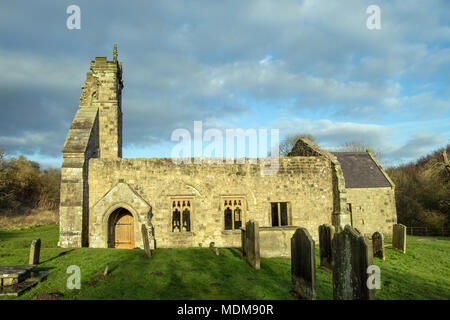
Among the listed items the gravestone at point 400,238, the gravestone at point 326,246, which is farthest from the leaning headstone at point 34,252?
the gravestone at point 400,238

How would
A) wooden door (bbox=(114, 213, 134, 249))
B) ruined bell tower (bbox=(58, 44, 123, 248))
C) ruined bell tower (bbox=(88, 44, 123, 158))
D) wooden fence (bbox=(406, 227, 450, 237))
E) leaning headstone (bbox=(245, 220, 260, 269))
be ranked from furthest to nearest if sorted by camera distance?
1. wooden fence (bbox=(406, 227, 450, 237))
2. ruined bell tower (bbox=(88, 44, 123, 158))
3. wooden door (bbox=(114, 213, 134, 249))
4. ruined bell tower (bbox=(58, 44, 123, 248))
5. leaning headstone (bbox=(245, 220, 260, 269))

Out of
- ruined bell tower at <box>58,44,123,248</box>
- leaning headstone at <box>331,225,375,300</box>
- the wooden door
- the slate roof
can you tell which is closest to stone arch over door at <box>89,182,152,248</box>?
ruined bell tower at <box>58,44,123,248</box>

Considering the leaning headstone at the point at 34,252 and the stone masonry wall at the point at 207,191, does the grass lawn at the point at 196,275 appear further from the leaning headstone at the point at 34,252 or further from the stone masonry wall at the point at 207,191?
the stone masonry wall at the point at 207,191

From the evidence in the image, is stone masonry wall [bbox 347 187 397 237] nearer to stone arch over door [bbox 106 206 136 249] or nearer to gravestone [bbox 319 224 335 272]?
gravestone [bbox 319 224 335 272]

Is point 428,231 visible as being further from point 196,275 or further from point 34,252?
point 34,252

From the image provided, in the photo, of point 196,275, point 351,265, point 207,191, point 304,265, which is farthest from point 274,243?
point 351,265

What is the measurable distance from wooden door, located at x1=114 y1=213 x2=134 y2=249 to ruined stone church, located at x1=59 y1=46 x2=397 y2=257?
5cm

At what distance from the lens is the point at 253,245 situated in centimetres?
973

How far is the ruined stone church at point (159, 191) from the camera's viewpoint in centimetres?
1309

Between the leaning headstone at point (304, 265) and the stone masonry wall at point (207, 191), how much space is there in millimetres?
6929

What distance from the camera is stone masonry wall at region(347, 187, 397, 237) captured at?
66.3ft

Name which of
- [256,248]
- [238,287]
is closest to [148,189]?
[256,248]
